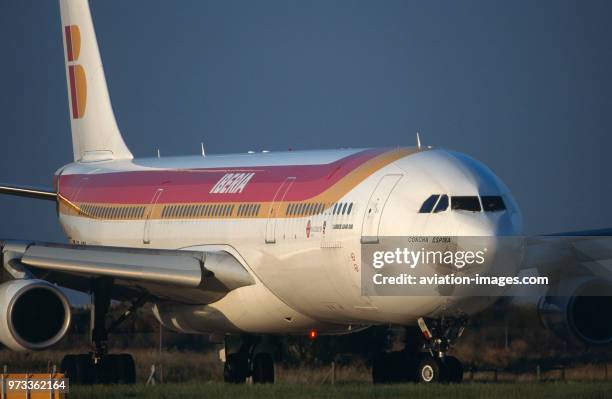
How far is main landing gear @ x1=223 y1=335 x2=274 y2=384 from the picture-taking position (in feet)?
120

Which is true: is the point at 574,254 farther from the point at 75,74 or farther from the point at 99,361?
the point at 75,74

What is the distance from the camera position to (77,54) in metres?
43.3

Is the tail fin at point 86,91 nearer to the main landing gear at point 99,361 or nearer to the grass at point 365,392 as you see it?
the main landing gear at point 99,361

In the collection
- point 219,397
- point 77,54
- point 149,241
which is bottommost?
point 219,397

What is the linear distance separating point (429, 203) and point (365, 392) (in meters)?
3.81

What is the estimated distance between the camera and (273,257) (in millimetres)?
32156

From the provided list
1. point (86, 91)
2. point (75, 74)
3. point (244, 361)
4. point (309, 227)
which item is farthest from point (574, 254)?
point (75, 74)

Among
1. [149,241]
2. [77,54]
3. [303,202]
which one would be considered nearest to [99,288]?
[149,241]

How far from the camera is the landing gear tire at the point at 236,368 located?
3656cm

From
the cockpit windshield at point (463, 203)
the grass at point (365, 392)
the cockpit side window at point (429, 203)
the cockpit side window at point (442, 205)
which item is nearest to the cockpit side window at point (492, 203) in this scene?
the cockpit windshield at point (463, 203)

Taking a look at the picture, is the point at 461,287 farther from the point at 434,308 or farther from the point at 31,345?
the point at 31,345

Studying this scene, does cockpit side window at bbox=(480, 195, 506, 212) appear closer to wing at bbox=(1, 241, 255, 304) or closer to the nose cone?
the nose cone

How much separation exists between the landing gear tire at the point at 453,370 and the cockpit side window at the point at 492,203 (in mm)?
3092

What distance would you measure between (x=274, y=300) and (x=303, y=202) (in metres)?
2.20
